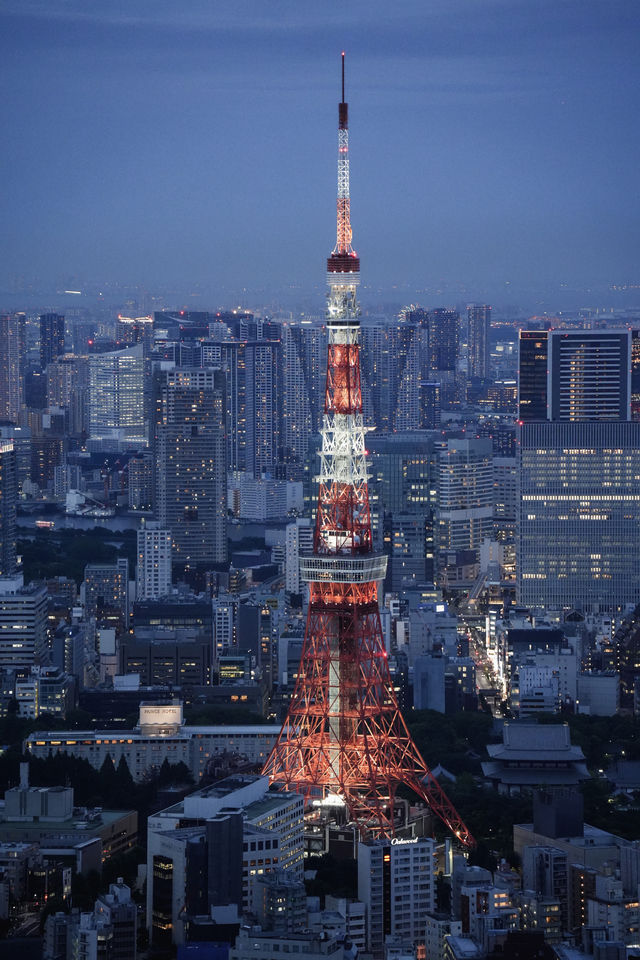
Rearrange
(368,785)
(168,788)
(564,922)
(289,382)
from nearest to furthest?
(564,922) < (368,785) < (168,788) < (289,382)

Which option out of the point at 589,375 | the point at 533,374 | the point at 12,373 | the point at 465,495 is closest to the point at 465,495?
the point at 465,495

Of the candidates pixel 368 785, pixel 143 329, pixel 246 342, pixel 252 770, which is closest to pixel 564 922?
pixel 368 785

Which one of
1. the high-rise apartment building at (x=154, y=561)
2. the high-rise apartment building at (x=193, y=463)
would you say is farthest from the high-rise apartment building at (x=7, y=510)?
the high-rise apartment building at (x=193, y=463)

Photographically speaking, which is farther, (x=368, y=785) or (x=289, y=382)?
(x=289, y=382)

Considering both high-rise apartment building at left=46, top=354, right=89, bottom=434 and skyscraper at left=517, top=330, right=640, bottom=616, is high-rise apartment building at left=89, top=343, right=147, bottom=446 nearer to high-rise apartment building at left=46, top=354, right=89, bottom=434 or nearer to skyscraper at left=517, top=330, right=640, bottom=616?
high-rise apartment building at left=46, top=354, right=89, bottom=434

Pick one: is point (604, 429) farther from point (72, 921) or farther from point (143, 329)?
point (72, 921)

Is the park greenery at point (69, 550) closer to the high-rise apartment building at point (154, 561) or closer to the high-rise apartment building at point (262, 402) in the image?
the high-rise apartment building at point (154, 561)

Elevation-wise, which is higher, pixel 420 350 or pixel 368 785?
pixel 420 350
